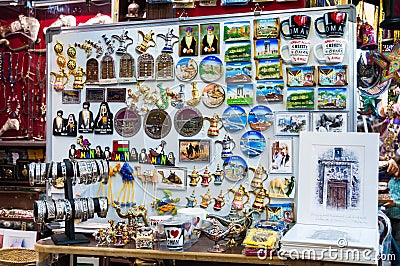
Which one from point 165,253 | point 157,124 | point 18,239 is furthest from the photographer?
point 18,239

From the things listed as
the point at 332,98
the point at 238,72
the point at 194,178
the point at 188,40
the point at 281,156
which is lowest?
the point at 194,178

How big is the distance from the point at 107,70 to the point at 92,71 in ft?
0.28

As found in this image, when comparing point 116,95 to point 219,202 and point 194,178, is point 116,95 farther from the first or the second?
point 219,202

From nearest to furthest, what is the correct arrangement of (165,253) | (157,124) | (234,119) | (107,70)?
(165,253), (234,119), (157,124), (107,70)

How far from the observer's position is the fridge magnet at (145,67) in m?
2.50

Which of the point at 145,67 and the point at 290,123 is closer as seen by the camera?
the point at 290,123

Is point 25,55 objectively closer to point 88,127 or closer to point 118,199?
point 88,127

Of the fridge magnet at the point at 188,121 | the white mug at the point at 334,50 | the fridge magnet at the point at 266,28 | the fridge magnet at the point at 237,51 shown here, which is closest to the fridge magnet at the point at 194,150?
the fridge magnet at the point at 188,121

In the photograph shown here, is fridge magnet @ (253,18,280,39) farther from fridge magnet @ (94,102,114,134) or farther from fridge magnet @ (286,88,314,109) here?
fridge magnet @ (94,102,114,134)

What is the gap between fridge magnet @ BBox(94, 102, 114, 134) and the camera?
8.39 ft

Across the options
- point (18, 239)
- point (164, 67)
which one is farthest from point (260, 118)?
point (18, 239)

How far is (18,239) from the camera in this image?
360 cm

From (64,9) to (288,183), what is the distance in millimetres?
2157

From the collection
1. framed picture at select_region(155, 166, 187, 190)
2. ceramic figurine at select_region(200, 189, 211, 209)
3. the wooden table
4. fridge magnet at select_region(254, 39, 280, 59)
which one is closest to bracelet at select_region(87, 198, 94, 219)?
the wooden table
